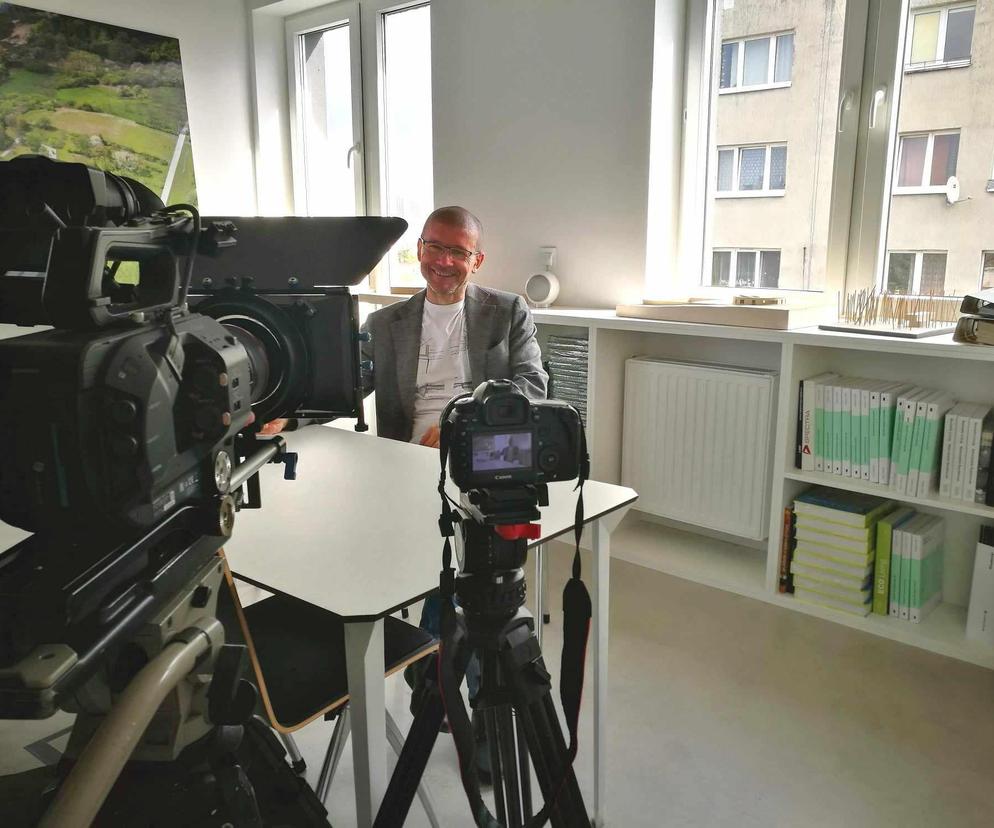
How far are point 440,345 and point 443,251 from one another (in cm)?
29

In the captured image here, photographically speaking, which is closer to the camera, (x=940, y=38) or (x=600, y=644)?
(x=600, y=644)

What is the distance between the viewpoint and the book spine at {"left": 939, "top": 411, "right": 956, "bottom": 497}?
233cm

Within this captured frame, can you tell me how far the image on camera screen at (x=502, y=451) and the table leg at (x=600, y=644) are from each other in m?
0.72

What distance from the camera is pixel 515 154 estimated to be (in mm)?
3441

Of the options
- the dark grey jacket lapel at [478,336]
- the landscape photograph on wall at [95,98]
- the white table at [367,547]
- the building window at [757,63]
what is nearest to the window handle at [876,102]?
the building window at [757,63]

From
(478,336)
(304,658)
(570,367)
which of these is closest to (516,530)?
(304,658)

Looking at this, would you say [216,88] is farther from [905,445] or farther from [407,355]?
[905,445]

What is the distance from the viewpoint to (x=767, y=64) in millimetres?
2893

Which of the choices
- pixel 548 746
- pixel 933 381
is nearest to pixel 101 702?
pixel 548 746

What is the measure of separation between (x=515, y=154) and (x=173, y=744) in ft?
10.0

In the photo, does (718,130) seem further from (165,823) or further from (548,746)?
(165,823)

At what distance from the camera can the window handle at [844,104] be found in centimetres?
268

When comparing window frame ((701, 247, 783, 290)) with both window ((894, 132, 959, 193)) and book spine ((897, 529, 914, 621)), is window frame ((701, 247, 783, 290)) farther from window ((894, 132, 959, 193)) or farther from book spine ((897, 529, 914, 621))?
book spine ((897, 529, 914, 621))

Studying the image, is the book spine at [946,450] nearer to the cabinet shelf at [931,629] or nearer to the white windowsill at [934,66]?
the cabinet shelf at [931,629]
